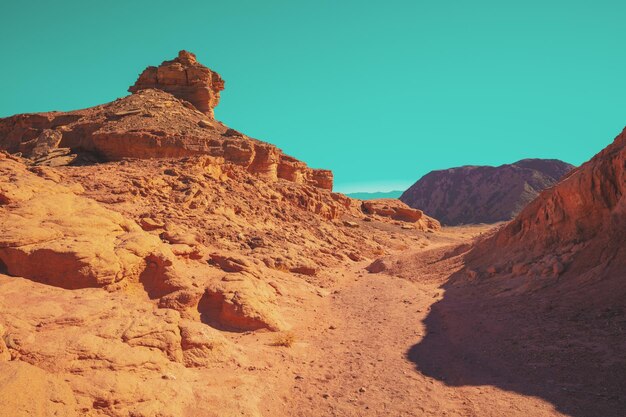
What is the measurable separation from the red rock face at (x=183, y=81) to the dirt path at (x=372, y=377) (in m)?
27.8

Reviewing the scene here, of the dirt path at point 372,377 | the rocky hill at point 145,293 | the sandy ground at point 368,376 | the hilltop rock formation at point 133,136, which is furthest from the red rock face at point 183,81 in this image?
the dirt path at point 372,377

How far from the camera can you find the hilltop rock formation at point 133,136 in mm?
23047

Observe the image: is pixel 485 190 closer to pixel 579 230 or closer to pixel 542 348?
pixel 579 230

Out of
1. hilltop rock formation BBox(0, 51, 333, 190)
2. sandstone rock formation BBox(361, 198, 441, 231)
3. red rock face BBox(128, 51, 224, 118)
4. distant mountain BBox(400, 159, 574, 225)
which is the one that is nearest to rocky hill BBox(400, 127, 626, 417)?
hilltop rock formation BBox(0, 51, 333, 190)

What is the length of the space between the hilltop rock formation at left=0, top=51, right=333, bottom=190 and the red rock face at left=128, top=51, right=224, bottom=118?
1.62 m

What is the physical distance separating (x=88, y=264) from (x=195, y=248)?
3788mm

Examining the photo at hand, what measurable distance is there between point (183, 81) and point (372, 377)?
3363cm

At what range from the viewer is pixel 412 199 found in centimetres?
10475

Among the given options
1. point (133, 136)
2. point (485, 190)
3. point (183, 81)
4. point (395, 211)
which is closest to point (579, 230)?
point (133, 136)

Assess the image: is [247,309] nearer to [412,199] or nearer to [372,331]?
[372,331]

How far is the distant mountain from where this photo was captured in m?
83.0

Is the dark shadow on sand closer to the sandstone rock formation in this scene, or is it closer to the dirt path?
the dirt path

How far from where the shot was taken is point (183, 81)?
35.5 metres

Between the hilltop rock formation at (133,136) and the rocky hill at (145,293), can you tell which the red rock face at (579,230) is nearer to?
the rocky hill at (145,293)
